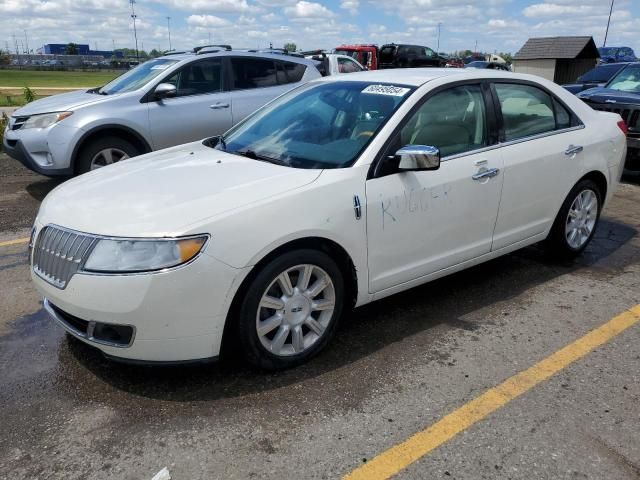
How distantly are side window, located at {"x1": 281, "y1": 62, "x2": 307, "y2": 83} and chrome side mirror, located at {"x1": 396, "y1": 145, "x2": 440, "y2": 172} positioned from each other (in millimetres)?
5536

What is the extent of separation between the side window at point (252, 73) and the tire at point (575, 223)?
4.85m

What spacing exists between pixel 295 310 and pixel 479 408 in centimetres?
109

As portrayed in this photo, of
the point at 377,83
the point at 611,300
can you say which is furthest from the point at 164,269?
the point at 611,300

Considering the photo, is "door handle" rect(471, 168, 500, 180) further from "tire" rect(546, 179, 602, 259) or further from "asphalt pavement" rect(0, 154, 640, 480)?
"tire" rect(546, 179, 602, 259)

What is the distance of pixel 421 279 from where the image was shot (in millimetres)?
3787

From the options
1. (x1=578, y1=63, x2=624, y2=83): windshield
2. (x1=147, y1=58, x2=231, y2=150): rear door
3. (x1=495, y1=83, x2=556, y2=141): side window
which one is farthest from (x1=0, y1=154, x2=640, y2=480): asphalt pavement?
(x1=578, y1=63, x2=624, y2=83): windshield

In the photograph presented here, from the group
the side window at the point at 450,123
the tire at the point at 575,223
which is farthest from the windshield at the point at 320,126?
the tire at the point at 575,223

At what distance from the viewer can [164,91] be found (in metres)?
7.15

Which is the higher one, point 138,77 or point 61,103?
point 138,77

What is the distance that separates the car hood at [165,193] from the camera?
2.86 m

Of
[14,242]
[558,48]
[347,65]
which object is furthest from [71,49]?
[14,242]

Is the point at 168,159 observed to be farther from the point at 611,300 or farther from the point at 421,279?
the point at 611,300

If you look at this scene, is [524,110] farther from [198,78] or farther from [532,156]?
[198,78]

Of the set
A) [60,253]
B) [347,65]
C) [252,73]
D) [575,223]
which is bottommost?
[575,223]
